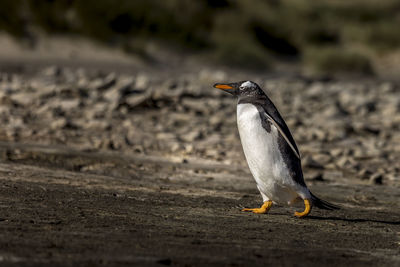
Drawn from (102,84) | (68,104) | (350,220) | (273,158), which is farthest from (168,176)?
(102,84)

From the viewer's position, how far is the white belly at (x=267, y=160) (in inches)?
223

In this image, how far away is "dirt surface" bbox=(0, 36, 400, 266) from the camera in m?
4.22

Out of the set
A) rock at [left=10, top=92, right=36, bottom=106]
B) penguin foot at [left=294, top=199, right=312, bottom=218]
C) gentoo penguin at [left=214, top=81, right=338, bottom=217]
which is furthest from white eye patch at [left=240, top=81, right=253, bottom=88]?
rock at [left=10, top=92, right=36, bottom=106]

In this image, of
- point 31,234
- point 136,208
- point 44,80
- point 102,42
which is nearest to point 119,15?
point 102,42

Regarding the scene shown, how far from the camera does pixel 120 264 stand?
12.2 feet

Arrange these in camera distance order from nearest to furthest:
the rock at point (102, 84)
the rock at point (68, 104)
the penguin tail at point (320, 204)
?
the penguin tail at point (320, 204) → the rock at point (68, 104) → the rock at point (102, 84)

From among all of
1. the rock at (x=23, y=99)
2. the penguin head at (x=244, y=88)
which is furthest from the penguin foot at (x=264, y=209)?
the rock at (x=23, y=99)

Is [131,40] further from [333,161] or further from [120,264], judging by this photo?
[120,264]

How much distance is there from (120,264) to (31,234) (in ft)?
2.45

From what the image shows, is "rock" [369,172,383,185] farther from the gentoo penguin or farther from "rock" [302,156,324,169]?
the gentoo penguin

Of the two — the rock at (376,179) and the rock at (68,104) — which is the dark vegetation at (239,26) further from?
the rock at (376,179)

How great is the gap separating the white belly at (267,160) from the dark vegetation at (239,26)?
1064 centimetres

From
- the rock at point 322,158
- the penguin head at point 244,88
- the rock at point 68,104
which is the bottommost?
the rock at point 322,158

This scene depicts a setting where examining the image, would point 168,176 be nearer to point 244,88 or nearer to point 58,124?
point 244,88
